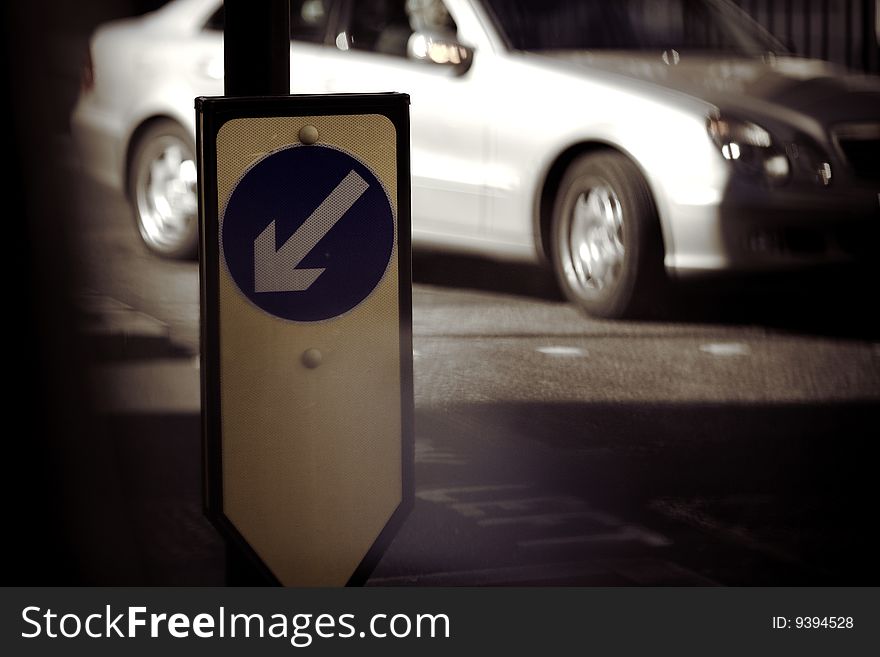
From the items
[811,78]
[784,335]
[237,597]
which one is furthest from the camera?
[811,78]

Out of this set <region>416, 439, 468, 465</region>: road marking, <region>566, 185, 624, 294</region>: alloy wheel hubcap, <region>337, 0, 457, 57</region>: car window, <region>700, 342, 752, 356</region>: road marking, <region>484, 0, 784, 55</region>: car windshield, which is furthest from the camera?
<region>337, 0, 457, 57</region>: car window

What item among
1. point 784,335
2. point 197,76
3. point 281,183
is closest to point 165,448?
point 281,183

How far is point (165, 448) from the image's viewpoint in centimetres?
513

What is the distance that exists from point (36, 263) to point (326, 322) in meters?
4.71

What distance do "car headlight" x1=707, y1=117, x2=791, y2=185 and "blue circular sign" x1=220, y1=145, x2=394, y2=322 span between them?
4.19m

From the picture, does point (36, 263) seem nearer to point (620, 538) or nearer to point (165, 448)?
point (165, 448)

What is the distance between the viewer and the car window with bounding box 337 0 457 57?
314 inches

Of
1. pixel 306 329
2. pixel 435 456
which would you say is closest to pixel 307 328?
pixel 306 329

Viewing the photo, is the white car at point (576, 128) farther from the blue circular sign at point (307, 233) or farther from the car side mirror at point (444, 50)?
the blue circular sign at point (307, 233)

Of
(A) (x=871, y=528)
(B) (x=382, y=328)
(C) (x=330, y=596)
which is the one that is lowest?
(A) (x=871, y=528)

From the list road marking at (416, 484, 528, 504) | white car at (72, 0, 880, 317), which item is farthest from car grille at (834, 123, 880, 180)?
road marking at (416, 484, 528, 504)

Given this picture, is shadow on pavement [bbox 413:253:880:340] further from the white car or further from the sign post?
the sign post

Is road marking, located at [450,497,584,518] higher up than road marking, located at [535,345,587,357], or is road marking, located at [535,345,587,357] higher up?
road marking, located at [535,345,587,357]

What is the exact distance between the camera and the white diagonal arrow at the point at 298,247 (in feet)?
9.27
